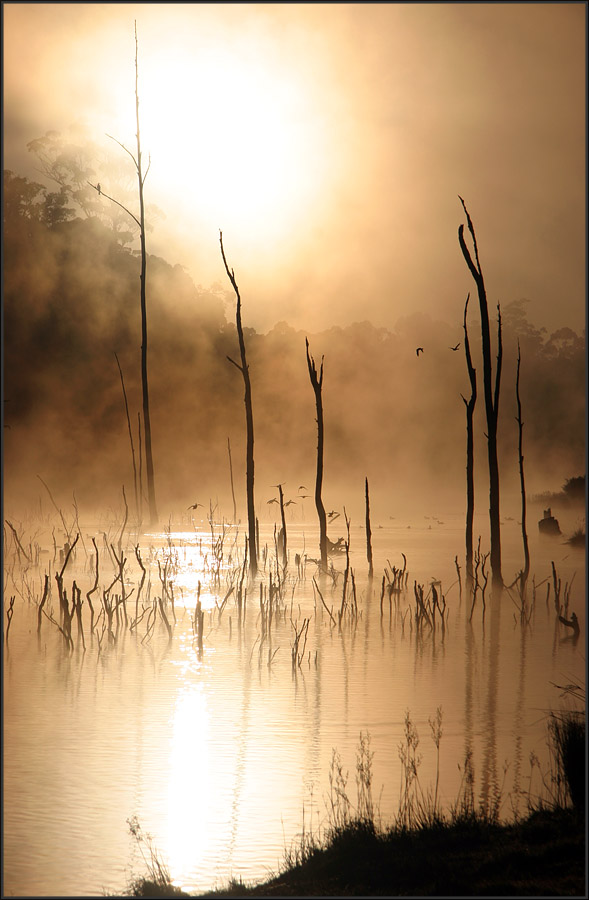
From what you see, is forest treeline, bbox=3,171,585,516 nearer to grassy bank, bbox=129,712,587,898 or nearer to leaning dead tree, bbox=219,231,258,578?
leaning dead tree, bbox=219,231,258,578

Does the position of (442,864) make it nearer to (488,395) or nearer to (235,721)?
(235,721)

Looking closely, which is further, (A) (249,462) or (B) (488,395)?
(A) (249,462)

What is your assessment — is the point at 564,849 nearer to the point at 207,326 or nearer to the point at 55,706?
the point at 55,706

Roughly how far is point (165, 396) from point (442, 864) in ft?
113

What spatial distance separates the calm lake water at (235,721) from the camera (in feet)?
15.9

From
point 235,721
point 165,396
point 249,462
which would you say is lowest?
point 235,721

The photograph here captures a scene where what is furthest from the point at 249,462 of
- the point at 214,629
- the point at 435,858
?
the point at 435,858

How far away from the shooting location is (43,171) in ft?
126

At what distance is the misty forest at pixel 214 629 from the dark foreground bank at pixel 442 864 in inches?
1.6

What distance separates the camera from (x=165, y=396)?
37906 millimetres

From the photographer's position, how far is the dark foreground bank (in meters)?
3.95

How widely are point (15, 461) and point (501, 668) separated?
87.5ft

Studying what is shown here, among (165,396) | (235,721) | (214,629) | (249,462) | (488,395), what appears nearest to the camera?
(235,721)

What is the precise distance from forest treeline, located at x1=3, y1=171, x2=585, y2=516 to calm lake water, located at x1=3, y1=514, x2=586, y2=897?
19.6 m
